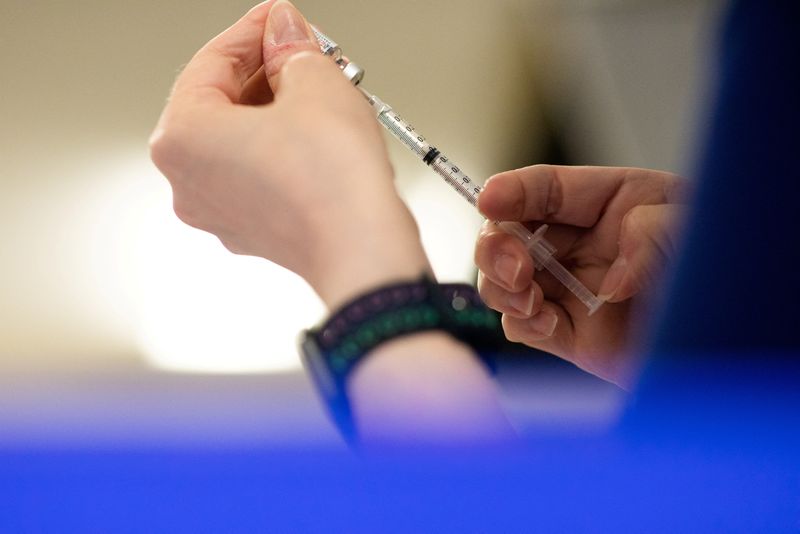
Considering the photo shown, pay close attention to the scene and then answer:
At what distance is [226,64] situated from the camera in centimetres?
60

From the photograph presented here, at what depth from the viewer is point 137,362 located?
1.58m

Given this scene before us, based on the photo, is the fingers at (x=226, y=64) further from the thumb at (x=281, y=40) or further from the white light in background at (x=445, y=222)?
the white light in background at (x=445, y=222)

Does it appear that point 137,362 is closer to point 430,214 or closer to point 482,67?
point 430,214

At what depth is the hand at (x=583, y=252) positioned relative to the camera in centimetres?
70

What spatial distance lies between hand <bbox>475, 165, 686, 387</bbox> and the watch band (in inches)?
11.0

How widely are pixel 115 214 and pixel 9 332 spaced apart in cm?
32

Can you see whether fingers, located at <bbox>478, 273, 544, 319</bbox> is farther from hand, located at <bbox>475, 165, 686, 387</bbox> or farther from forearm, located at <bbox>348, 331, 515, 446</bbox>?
forearm, located at <bbox>348, 331, 515, 446</bbox>

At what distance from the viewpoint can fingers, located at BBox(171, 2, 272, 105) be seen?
566mm

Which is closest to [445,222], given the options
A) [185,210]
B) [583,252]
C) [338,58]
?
[583,252]

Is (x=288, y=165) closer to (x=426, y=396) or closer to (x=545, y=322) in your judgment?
(x=426, y=396)

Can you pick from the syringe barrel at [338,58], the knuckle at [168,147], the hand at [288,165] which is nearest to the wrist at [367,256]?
the hand at [288,165]

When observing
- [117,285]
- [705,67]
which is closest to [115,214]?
[117,285]

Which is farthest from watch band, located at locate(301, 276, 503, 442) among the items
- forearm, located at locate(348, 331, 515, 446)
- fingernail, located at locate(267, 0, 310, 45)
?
fingernail, located at locate(267, 0, 310, 45)

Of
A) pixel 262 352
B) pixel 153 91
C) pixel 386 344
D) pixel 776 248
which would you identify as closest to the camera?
pixel 386 344
